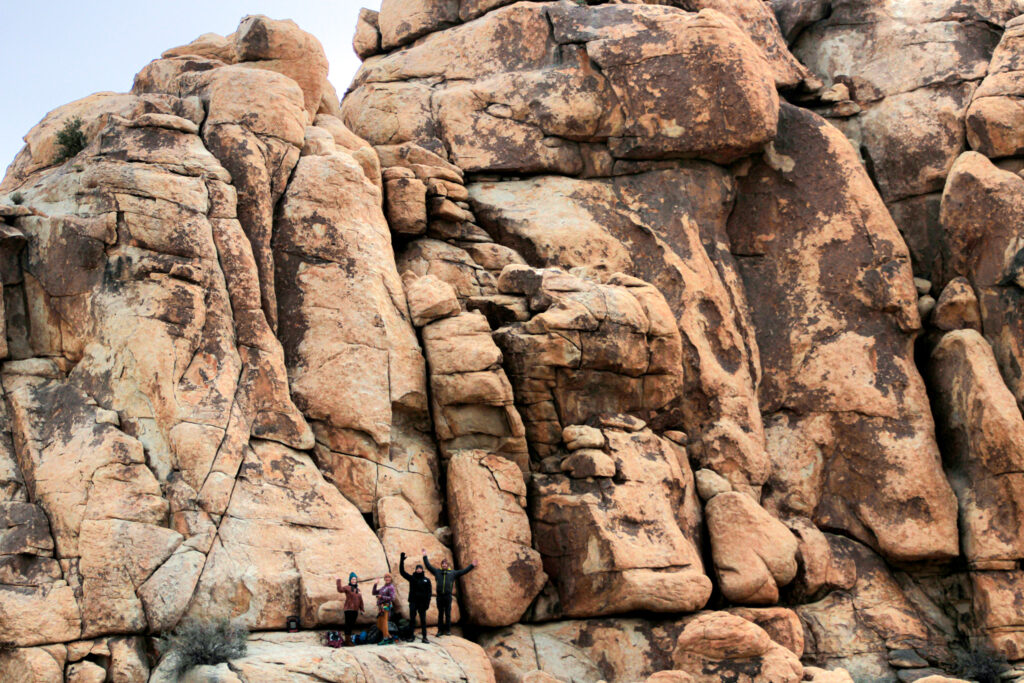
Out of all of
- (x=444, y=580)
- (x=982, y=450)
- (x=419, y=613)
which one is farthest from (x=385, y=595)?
(x=982, y=450)

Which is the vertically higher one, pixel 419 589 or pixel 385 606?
pixel 419 589

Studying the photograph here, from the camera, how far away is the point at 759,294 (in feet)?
94.2

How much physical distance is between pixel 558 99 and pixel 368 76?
5.69m

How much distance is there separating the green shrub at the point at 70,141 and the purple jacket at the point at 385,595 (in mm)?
11441

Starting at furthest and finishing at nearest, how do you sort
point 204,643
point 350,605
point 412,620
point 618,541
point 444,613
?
point 618,541, point 444,613, point 412,620, point 350,605, point 204,643

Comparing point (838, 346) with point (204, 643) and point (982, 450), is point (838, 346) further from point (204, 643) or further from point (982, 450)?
point (204, 643)

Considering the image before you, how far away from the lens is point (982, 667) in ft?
77.4

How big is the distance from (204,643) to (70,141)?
11.9 meters

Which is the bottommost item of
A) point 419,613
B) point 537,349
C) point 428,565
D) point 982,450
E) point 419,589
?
point 419,613

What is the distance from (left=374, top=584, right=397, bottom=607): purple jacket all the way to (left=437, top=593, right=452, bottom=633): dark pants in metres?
1.18

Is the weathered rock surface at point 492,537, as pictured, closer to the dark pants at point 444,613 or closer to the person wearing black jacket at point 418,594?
the dark pants at point 444,613

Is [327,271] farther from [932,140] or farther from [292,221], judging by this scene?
[932,140]

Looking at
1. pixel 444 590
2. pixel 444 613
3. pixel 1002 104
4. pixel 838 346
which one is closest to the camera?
pixel 444 590

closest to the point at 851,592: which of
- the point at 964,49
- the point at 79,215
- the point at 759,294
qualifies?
the point at 759,294
